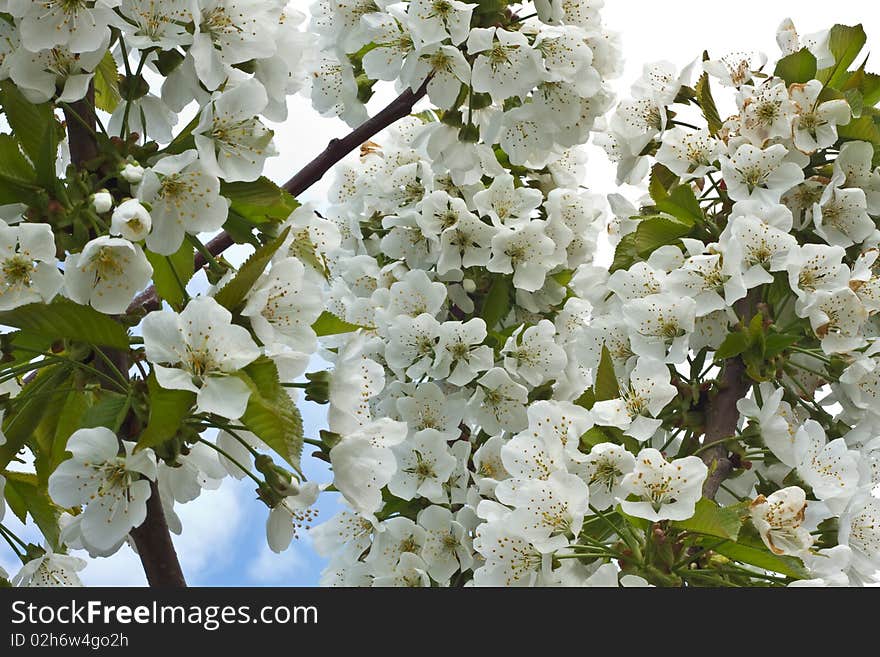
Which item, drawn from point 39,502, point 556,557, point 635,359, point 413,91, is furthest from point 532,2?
point 39,502

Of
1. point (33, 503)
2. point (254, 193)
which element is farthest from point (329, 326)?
point (33, 503)

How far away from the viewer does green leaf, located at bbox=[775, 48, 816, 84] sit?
304cm

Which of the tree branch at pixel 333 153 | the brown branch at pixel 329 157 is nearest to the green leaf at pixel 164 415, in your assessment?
the brown branch at pixel 329 157

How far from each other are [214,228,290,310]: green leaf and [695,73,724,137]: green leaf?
1.84 meters

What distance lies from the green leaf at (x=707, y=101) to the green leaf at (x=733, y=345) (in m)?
0.81

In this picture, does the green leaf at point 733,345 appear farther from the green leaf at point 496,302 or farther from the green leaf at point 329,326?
the green leaf at point 329,326

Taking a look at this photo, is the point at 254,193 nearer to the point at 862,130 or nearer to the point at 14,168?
the point at 14,168

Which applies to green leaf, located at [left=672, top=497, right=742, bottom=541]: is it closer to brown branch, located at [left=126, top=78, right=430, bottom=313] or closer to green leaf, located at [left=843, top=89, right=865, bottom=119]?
brown branch, located at [left=126, top=78, right=430, bottom=313]

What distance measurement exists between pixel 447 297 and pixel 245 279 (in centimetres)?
166

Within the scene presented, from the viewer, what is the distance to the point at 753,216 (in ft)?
9.07

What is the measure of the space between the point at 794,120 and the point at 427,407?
1.33 m

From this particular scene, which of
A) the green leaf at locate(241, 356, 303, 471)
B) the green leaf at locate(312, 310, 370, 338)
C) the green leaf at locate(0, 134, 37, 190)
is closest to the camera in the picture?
the green leaf at locate(241, 356, 303, 471)

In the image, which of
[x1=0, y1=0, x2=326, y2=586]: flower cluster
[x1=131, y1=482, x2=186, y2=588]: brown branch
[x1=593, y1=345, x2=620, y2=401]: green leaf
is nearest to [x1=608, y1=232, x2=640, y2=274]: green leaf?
[x1=593, y1=345, x2=620, y2=401]: green leaf

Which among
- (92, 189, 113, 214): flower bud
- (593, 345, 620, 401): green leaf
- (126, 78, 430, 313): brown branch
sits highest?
(126, 78, 430, 313): brown branch
